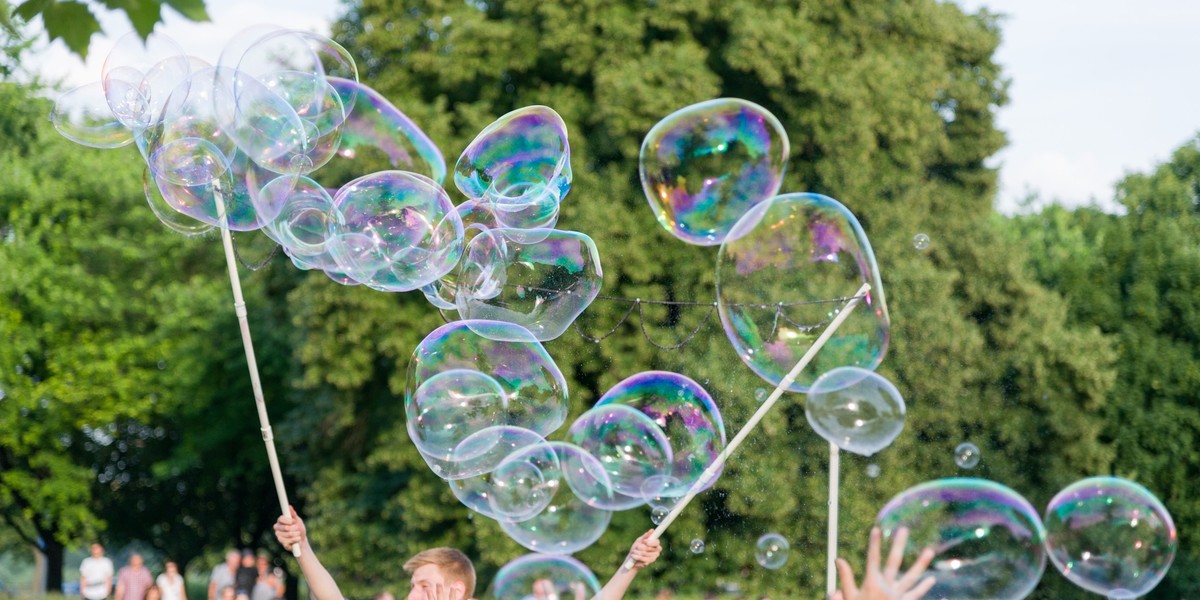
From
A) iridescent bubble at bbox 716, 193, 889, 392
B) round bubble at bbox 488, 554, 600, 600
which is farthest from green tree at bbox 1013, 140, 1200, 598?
iridescent bubble at bbox 716, 193, 889, 392

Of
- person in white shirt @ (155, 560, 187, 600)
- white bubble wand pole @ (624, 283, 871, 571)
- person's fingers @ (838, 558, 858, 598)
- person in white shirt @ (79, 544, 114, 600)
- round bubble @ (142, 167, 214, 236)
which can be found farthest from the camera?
person in white shirt @ (79, 544, 114, 600)

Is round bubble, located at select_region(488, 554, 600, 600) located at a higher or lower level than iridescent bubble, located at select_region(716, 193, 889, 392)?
lower

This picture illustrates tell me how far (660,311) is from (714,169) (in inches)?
509

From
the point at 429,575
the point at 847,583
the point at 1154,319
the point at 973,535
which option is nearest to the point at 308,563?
the point at 429,575

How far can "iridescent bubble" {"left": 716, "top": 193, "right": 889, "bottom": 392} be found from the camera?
8.55 metres

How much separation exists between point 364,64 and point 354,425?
587 centimetres

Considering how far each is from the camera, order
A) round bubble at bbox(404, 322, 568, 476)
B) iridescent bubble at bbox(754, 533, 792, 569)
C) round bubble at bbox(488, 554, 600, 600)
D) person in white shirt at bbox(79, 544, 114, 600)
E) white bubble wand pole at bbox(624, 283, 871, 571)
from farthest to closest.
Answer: person in white shirt at bbox(79, 544, 114, 600) → iridescent bubble at bbox(754, 533, 792, 569) → round bubble at bbox(488, 554, 600, 600) → round bubble at bbox(404, 322, 568, 476) → white bubble wand pole at bbox(624, 283, 871, 571)

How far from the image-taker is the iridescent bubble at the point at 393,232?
27.3ft

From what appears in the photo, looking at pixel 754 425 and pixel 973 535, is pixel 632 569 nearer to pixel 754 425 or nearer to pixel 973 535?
pixel 973 535

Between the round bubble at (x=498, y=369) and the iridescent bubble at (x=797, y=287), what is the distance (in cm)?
115

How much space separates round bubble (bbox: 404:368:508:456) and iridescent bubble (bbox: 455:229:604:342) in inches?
17.3

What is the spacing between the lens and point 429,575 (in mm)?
5176

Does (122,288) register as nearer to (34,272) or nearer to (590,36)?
(34,272)

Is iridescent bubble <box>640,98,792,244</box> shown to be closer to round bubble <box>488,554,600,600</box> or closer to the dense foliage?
round bubble <box>488,554,600,600</box>
